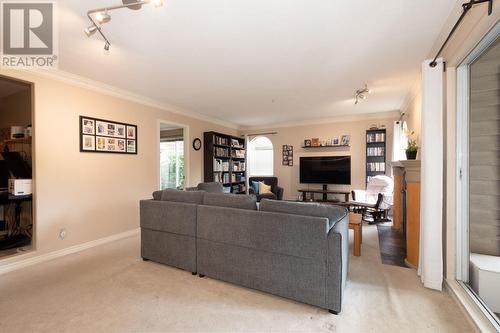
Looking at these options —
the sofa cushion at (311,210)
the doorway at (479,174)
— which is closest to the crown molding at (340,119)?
the doorway at (479,174)

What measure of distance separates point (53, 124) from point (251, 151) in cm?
512

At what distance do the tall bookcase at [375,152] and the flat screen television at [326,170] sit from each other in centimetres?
46

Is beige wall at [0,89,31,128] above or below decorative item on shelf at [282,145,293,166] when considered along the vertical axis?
above

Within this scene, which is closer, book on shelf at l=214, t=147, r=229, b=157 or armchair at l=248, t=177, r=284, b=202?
book on shelf at l=214, t=147, r=229, b=157

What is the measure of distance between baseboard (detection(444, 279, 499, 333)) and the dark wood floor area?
1.98 ft

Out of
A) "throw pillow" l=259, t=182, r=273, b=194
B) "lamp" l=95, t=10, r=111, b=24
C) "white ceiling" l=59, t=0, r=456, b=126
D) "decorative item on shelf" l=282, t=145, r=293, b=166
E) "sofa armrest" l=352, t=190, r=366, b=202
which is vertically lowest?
"sofa armrest" l=352, t=190, r=366, b=202

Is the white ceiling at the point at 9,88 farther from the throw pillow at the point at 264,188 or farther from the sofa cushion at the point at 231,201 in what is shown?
the throw pillow at the point at 264,188

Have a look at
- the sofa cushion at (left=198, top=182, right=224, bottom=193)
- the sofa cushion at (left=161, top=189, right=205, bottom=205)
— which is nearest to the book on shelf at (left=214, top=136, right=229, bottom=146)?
the sofa cushion at (left=198, top=182, right=224, bottom=193)

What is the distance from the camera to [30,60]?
2.71m

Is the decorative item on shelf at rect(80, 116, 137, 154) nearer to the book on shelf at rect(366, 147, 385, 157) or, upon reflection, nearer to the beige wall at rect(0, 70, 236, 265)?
the beige wall at rect(0, 70, 236, 265)

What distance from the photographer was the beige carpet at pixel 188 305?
1723 millimetres

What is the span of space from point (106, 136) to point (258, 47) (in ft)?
9.13

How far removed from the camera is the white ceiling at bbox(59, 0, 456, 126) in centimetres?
192

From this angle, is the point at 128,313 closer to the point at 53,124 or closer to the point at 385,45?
the point at 53,124
